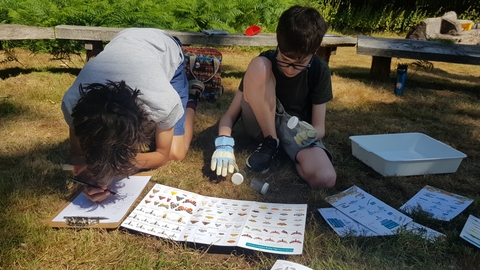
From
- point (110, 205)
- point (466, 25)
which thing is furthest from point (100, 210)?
point (466, 25)

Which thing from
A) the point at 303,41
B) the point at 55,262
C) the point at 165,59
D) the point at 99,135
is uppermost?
the point at 303,41

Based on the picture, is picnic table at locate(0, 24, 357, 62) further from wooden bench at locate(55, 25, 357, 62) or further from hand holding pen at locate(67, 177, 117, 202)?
hand holding pen at locate(67, 177, 117, 202)

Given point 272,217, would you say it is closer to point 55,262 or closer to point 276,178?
point 276,178

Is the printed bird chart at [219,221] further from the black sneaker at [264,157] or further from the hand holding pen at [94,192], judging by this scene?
the black sneaker at [264,157]

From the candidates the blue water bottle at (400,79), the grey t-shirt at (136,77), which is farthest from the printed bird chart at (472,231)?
the blue water bottle at (400,79)

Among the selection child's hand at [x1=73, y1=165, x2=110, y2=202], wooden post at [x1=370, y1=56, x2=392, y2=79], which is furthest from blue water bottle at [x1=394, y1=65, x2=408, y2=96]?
child's hand at [x1=73, y1=165, x2=110, y2=202]

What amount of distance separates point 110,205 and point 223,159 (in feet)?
2.03

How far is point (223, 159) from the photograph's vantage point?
85.1 inches

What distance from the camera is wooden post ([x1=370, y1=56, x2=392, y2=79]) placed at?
4711 millimetres

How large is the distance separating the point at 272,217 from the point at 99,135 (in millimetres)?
823

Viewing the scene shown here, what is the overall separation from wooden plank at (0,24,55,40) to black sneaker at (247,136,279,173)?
279 cm

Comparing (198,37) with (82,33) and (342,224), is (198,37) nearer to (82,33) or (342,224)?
(82,33)

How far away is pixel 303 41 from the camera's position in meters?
2.02

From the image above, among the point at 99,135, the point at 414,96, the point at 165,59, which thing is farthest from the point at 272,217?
the point at 414,96
